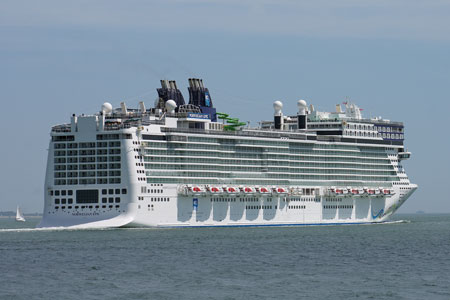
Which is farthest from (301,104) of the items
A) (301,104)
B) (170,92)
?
(170,92)

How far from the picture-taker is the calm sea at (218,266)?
179 feet

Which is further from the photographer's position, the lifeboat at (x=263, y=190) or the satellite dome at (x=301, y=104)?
the satellite dome at (x=301, y=104)

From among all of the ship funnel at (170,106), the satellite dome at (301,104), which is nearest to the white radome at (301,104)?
the satellite dome at (301,104)

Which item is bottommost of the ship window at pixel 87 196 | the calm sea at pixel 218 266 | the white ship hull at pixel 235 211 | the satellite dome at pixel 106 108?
the calm sea at pixel 218 266

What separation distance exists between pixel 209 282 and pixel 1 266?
54.4ft

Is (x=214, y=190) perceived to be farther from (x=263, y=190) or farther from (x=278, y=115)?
(x=278, y=115)

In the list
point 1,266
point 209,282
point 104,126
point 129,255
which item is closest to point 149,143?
point 104,126

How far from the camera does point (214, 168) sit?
112125 millimetres

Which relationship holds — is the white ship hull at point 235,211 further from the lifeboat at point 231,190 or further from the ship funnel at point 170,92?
the ship funnel at point 170,92

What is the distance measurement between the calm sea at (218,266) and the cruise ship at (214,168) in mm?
4792

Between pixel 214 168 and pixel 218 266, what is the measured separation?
46.5 m

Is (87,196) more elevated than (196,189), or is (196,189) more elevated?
(196,189)

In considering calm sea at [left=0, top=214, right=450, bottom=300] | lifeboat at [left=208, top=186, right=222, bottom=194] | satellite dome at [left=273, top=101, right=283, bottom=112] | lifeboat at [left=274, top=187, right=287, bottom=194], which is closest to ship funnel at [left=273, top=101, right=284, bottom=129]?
satellite dome at [left=273, top=101, right=283, bottom=112]

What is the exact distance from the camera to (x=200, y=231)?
333ft
